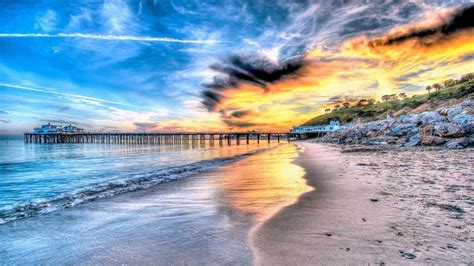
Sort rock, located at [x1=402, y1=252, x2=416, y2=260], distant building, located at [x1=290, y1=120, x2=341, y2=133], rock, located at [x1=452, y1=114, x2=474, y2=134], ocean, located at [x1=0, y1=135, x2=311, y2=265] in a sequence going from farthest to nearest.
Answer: distant building, located at [x1=290, y1=120, x2=341, y2=133] < rock, located at [x1=452, y1=114, x2=474, y2=134] < ocean, located at [x1=0, y1=135, x2=311, y2=265] < rock, located at [x1=402, y1=252, x2=416, y2=260]

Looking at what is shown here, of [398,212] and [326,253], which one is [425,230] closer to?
[398,212]

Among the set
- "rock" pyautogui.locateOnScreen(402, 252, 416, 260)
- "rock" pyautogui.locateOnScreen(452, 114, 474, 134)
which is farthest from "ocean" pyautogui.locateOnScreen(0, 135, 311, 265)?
"rock" pyautogui.locateOnScreen(452, 114, 474, 134)

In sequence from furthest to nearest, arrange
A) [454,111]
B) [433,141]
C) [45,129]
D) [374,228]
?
[45,129] → [454,111] → [433,141] → [374,228]

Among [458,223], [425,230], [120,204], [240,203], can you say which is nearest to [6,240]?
[120,204]

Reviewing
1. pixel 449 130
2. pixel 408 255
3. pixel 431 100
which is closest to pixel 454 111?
pixel 449 130

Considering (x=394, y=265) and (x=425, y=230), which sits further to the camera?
(x=425, y=230)

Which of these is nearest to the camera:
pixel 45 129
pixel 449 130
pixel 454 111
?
pixel 449 130

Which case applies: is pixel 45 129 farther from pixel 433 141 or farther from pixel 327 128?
pixel 433 141

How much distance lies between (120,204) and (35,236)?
249 centimetres

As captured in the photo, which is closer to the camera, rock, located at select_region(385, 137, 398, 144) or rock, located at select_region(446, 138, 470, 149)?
rock, located at select_region(446, 138, 470, 149)

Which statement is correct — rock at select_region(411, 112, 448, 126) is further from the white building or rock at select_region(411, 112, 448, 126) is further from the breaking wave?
the white building

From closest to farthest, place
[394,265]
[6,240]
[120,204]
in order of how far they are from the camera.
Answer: [394,265] → [6,240] → [120,204]

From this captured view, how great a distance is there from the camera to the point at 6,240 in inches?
174

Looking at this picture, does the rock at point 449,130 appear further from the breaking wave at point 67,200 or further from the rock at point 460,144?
the breaking wave at point 67,200
